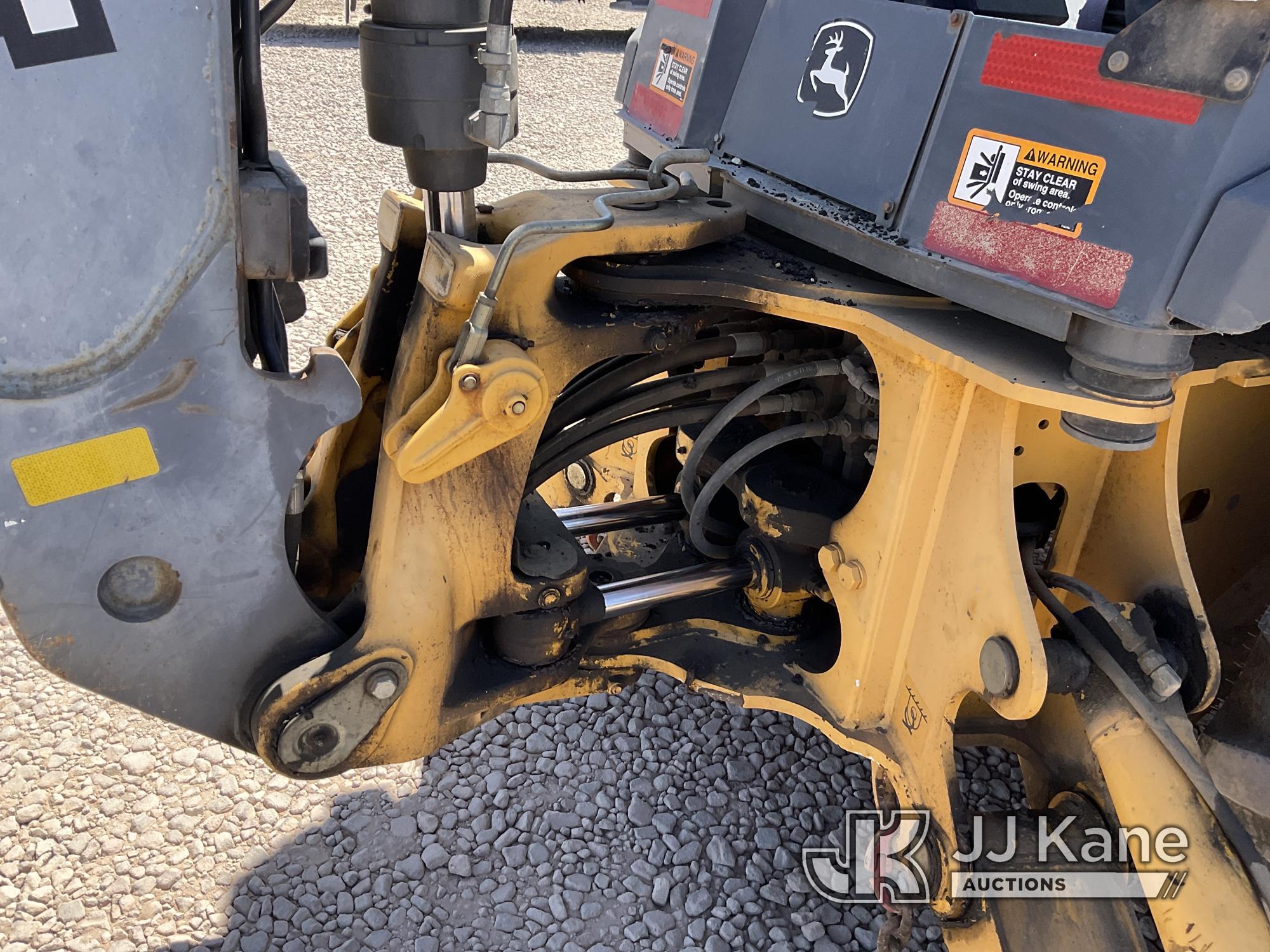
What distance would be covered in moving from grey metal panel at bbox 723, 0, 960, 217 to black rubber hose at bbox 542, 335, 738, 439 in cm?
30

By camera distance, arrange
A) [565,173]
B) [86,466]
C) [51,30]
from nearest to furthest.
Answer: [51,30], [86,466], [565,173]

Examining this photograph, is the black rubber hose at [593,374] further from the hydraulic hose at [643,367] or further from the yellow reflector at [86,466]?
the yellow reflector at [86,466]

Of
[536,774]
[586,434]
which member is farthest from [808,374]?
[536,774]

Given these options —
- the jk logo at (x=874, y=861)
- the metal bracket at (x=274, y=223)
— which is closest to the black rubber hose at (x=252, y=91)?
the metal bracket at (x=274, y=223)

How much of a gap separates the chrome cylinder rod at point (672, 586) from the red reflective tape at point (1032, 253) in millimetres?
712

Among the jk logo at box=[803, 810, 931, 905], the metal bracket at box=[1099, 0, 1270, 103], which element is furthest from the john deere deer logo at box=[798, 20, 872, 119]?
the jk logo at box=[803, 810, 931, 905]

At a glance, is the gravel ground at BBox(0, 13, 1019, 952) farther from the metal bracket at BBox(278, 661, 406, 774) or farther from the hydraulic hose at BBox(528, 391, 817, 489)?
the hydraulic hose at BBox(528, 391, 817, 489)

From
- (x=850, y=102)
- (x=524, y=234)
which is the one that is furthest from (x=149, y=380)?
(x=850, y=102)

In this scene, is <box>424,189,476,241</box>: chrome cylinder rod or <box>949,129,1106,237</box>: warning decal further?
<box>424,189,476,241</box>: chrome cylinder rod

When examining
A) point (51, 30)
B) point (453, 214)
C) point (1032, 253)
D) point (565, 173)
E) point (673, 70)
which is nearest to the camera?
point (51, 30)

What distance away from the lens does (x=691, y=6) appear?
1894 millimetres

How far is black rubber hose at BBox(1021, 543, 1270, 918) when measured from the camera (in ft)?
4.46

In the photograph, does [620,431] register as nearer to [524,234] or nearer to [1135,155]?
[524,234]

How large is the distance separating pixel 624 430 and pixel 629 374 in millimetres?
100
